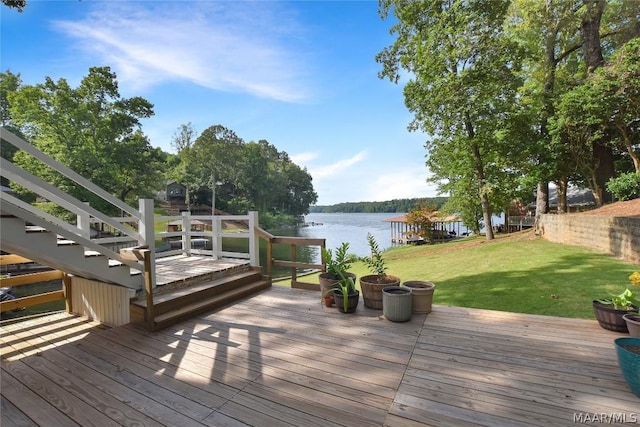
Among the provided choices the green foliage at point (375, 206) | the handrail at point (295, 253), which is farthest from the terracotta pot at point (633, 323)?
the green foliage at point (375, 206)

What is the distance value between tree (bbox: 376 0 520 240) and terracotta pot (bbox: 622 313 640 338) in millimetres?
10122

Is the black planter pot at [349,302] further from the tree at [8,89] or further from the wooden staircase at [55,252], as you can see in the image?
the tree at [8,89]

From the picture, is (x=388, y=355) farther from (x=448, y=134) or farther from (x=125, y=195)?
(x=125, y=195)

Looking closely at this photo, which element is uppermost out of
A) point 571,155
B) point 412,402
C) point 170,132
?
point 170,132

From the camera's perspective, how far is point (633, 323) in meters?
2.62

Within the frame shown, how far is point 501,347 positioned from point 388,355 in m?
1.09

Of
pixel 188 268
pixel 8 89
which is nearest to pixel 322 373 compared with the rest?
pixel 188 268

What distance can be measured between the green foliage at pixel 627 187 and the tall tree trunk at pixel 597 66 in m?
1.39

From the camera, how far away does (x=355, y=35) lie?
26.3 ft

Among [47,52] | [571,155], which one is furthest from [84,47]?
[571,155]

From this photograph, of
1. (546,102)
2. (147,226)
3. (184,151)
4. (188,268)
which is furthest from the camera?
(184,151)

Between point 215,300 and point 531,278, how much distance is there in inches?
255

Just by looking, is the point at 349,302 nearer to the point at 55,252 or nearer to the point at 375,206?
the point at 55,252

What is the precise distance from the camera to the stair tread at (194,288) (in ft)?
12.0
